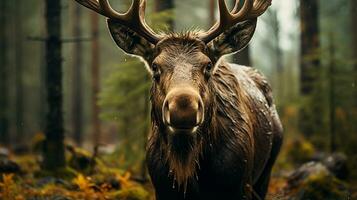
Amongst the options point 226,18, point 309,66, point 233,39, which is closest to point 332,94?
point 309,66

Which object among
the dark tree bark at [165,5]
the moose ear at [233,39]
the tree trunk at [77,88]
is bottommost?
the tree trunk at [77,88]

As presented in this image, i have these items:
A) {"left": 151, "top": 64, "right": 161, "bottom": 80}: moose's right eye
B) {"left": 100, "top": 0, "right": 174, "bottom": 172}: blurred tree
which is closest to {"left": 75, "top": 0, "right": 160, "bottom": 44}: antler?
{"left": 151, "top": 64, "right": 161, "bottom": 80}: moose's right eye

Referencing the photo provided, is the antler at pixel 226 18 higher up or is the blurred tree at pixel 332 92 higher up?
the antler at pixel 226 18

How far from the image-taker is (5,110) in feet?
91.5

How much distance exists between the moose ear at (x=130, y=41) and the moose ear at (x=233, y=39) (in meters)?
0.74

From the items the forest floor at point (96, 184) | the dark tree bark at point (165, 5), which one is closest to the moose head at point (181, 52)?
the forest floor at point (96, 184)

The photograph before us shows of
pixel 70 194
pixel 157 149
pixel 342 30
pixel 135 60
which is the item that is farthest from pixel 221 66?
pixel 342 30

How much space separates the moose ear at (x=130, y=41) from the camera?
6332 mm

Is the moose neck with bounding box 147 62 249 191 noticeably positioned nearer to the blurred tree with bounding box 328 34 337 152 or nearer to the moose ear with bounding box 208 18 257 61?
the moose ear with bounding box 208 18 257 61

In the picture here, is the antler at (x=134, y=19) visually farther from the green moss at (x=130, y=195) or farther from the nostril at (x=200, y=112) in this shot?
the green moss at (x=130, y=195)

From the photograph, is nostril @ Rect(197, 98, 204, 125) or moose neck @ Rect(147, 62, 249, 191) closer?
nostril @ Rect(197, 98, 204, 125)

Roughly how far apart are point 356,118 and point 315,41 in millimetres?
3331

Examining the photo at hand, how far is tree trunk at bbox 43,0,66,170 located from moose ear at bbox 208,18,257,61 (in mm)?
4741

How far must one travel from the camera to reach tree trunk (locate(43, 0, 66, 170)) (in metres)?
10.2
